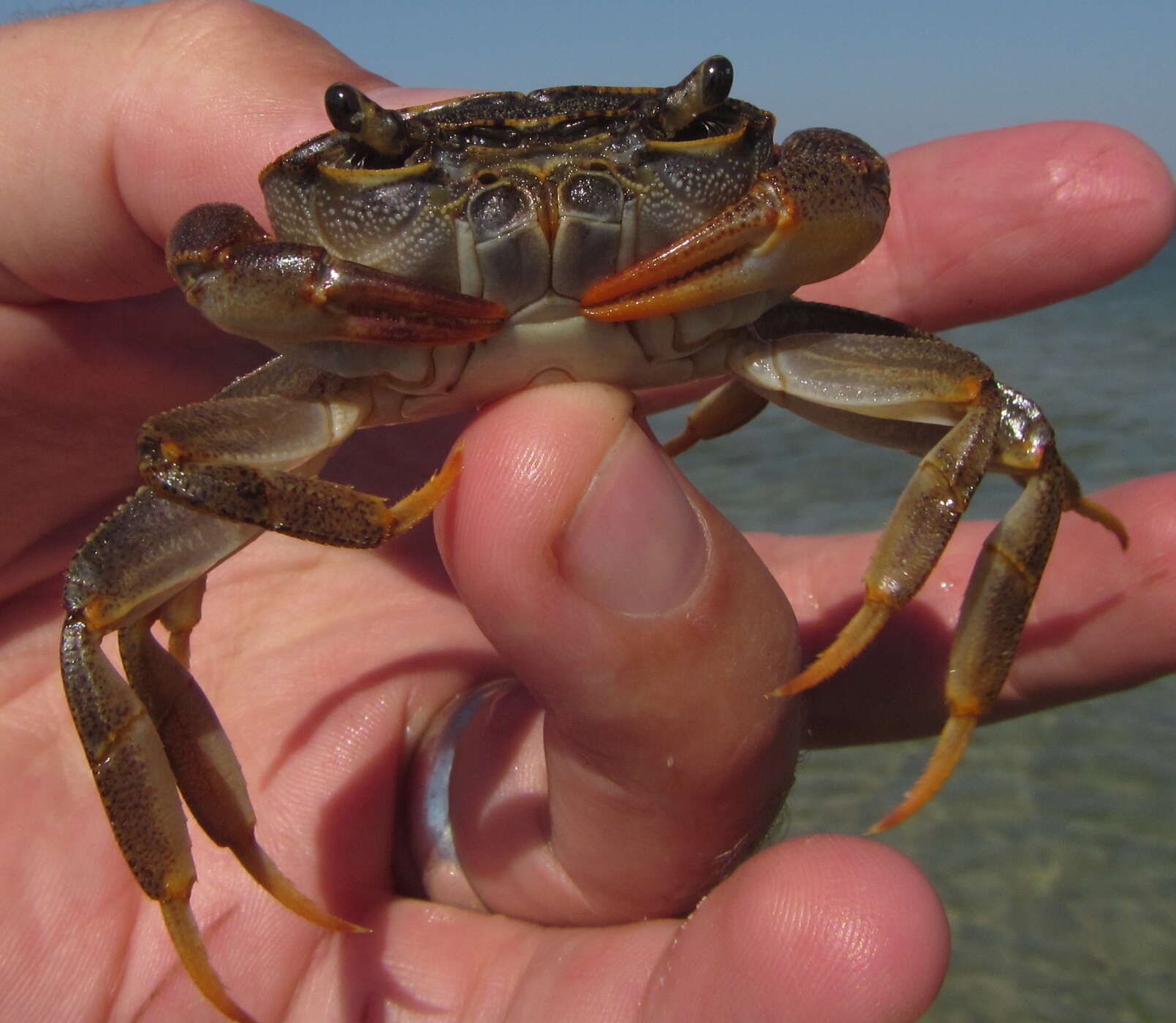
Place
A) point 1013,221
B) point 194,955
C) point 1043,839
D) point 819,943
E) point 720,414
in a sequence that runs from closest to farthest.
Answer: point 819,943, point 194,955, point 1013,221, point 720,414, point 1043,839

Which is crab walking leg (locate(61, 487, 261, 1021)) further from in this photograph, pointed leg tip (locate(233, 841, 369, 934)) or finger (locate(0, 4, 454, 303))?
finger (locate(0, 4, 454, 303))

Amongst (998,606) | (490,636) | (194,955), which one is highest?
(490,636)

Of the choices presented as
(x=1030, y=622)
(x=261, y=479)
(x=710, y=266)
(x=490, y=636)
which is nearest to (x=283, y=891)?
(x=490, y=636)

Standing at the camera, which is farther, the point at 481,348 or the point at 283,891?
the point at 283,891

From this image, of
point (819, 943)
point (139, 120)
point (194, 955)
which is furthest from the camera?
point (139, 120)

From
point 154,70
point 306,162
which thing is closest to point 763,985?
point 306,162

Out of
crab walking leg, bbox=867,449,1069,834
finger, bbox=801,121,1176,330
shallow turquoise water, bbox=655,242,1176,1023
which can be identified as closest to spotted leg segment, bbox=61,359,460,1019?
crab walking leg, bbox=867,449,1069,834

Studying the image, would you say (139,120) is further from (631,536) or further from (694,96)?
(631,536)

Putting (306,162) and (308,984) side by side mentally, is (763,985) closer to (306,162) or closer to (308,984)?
(308,984)
